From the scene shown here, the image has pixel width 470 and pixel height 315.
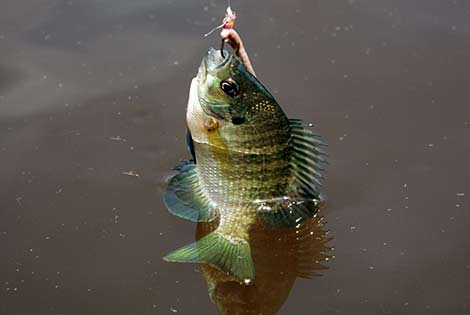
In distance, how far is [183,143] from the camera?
4.26m

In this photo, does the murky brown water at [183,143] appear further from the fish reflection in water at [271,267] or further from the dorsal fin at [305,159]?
the dorsal fin at [305,159]

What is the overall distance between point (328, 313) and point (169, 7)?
2.63 meters

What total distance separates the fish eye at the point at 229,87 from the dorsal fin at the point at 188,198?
19.6 inches

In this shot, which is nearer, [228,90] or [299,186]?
[228,90]

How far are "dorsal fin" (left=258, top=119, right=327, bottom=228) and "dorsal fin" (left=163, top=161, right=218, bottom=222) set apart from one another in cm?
26

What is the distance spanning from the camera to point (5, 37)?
16.5 ft

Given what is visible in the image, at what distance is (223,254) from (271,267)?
381mm

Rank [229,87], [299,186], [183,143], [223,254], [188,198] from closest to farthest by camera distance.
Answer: [229,87]
[223,254]
[299,186]
[188,198]
[183,143]

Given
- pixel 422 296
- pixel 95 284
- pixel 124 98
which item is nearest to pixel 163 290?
pixel 95 284

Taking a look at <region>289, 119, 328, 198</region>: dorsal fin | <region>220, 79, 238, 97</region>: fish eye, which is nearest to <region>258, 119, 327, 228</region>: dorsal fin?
<region>289, 119, 328, 198</region>: dorsal fin

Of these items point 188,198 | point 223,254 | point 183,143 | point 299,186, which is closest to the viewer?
point 223,254

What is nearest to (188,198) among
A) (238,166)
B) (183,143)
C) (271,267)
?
(238,166)

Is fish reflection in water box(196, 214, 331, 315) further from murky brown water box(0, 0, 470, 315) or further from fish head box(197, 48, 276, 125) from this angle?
fish head box(197, 48, 276, 125)

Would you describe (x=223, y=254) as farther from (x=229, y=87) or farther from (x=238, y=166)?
(x=229, y=87)
